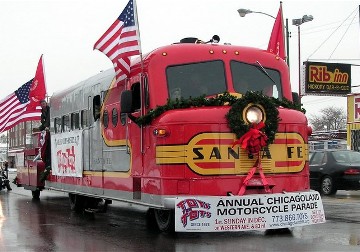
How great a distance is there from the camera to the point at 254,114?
895cm

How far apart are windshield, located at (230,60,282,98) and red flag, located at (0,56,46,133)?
1017cm

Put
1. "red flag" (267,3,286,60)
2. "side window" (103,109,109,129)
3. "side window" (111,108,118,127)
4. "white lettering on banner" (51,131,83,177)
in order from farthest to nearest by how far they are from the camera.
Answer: "red flag" (267,3,286,60), "white lettering on banner" (51,131,83,177), "side window" (103,109,109,129), "side window" (111,108,118,127)

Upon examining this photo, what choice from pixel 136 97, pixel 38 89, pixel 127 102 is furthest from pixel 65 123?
pixel 127 102

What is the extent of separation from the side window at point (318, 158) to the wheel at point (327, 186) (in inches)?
22.3

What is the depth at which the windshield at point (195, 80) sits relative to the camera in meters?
9.28

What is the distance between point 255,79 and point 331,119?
97833 millimetres

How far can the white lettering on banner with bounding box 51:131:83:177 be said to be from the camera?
13.1 m

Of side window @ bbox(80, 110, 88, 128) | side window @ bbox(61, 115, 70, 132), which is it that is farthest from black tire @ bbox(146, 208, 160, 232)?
side window @ bbox(61, 115, 70, 132)

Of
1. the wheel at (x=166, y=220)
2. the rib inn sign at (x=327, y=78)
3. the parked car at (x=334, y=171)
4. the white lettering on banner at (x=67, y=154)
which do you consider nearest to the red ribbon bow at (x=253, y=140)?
the wheel at (x=166, y=220)

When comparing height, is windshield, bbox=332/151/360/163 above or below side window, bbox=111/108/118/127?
below

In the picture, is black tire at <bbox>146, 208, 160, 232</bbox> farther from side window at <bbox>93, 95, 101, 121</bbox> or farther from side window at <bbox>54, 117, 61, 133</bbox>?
side window at <bbox>54, 117, 61, 133</bbox>

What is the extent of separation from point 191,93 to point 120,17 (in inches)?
106

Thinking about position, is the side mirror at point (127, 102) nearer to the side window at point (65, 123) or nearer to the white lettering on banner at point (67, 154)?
the white lettering on banner at point (67, 154)

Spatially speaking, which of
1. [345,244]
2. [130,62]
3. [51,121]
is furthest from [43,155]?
[345,244]
